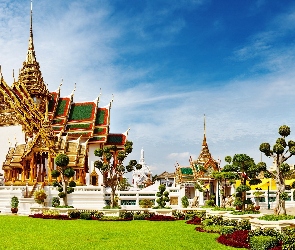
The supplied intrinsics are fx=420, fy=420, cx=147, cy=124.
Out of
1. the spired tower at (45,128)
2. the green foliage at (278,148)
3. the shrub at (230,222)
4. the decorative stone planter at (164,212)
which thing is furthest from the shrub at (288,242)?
the spired tower at (45,128)

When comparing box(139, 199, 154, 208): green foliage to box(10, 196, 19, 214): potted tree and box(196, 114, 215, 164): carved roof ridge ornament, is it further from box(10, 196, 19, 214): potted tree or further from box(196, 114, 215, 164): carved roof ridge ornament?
box(196, 114, 215, 164): carved roof ridge ornament

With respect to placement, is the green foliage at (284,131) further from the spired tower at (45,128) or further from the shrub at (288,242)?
the spired tower at (45,128)

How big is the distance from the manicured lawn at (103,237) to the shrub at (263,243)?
96 centimetres

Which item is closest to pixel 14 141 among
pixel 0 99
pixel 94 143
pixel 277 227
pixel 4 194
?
pixel 0 99

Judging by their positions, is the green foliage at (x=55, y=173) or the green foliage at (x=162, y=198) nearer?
the green foliage at (x=162, y=198)

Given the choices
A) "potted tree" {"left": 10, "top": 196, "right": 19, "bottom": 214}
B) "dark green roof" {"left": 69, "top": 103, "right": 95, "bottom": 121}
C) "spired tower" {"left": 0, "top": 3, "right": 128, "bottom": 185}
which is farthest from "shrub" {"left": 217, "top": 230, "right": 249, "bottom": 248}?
"dark green roof" {"left": 69, "top": 103, "right": 95, "bottom": 121}

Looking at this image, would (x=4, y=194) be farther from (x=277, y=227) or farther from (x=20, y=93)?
(x=277, y=227)

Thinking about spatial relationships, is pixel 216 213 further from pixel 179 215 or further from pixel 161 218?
pixel 179 215

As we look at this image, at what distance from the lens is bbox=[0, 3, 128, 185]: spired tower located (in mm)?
31891

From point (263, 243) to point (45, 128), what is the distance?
78.3 ft

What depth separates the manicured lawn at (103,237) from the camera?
39.5 ft

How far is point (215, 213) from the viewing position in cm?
1834

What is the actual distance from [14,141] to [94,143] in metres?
7.30

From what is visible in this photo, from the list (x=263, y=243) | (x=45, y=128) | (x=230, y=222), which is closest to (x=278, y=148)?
(x=230, y=222)
